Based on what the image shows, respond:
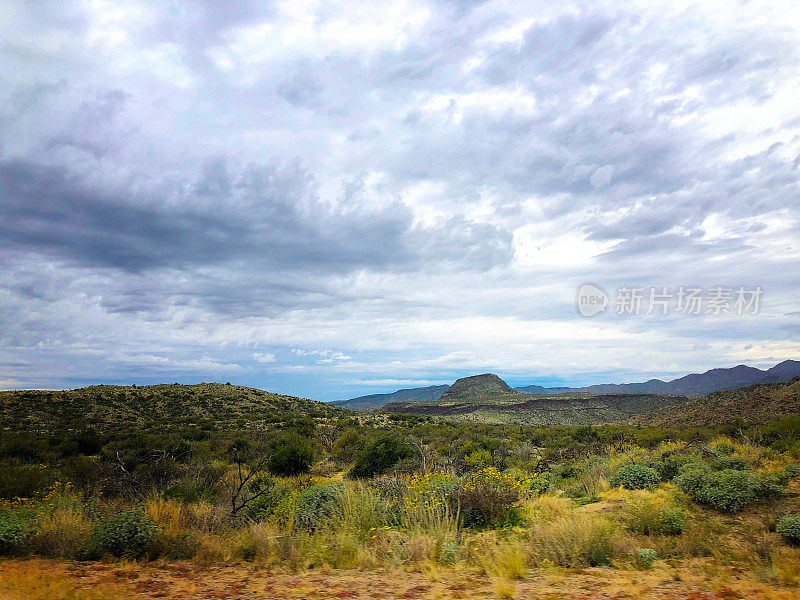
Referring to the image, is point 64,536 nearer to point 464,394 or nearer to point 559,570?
point 559,570

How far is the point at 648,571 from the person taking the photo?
21.2 ft

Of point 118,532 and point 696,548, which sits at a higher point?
point 118,532

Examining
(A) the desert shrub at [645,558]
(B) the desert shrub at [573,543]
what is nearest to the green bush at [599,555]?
(B) the desert shrub at [573,543]

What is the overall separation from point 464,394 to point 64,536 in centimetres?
11842

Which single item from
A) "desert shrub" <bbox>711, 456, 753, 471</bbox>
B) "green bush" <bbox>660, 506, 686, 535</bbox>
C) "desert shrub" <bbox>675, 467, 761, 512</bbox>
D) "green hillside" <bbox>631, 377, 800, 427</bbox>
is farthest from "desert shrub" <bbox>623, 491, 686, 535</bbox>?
"green hillside" <bbox>631, 377, 800, 427</bbox>

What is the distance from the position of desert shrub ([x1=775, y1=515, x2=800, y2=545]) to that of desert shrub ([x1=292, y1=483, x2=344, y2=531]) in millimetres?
8103

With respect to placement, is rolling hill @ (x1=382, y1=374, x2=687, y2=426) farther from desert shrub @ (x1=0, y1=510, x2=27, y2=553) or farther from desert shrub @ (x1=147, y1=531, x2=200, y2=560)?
desert shrub @ (x1=0, y1=510, x2=27, y2=553)

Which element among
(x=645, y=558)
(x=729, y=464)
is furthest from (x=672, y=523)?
(x=729, y=464)

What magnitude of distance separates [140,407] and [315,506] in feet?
160

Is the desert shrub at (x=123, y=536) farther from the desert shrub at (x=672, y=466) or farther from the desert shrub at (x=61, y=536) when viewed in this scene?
the desert shrub at (x=672, y=466)

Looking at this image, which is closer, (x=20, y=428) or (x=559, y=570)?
(x=559, y=570)

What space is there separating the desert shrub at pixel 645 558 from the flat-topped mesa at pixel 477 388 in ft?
358

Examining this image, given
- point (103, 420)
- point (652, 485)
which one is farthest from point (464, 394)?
point (652, 485)

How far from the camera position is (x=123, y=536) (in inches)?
270
